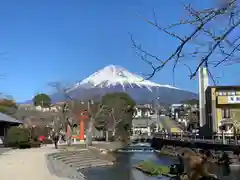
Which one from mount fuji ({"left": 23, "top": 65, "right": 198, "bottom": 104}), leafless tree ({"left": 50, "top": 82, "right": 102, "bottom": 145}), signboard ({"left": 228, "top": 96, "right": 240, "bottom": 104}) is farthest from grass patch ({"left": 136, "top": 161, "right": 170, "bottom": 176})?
signboard ({"left": 228, "top": 96, "right": 240, "bottom": 104})

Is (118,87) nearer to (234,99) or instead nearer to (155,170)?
(234,99)

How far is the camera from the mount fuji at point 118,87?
240 inches

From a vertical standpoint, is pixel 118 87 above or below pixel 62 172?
above

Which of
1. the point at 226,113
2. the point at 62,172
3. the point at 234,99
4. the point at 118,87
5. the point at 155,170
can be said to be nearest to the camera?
the point at 62,172

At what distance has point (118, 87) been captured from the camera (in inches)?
3068

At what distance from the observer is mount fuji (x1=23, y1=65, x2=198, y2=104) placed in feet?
20.0

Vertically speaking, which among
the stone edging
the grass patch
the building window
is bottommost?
the grass patch

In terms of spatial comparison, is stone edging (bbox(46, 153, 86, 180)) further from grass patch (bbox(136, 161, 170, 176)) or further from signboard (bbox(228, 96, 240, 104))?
signboard (bbox(228, 96, 240, 104))

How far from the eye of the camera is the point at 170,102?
485 feet

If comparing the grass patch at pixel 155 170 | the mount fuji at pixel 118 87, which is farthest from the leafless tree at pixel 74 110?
the grass patch at pixel 155 170

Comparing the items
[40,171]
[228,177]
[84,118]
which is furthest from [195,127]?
[40,171]

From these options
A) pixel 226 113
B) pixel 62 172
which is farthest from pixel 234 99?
pixel 62 172

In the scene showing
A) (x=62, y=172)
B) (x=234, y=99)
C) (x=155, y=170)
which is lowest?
(x=155, y=170)

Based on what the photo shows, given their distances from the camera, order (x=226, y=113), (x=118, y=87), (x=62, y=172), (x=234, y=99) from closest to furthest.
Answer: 1. (x=62, y=172)
2. (x=234, y=99)
3. (x=226, y=113)
4. (x=118, y=87)
